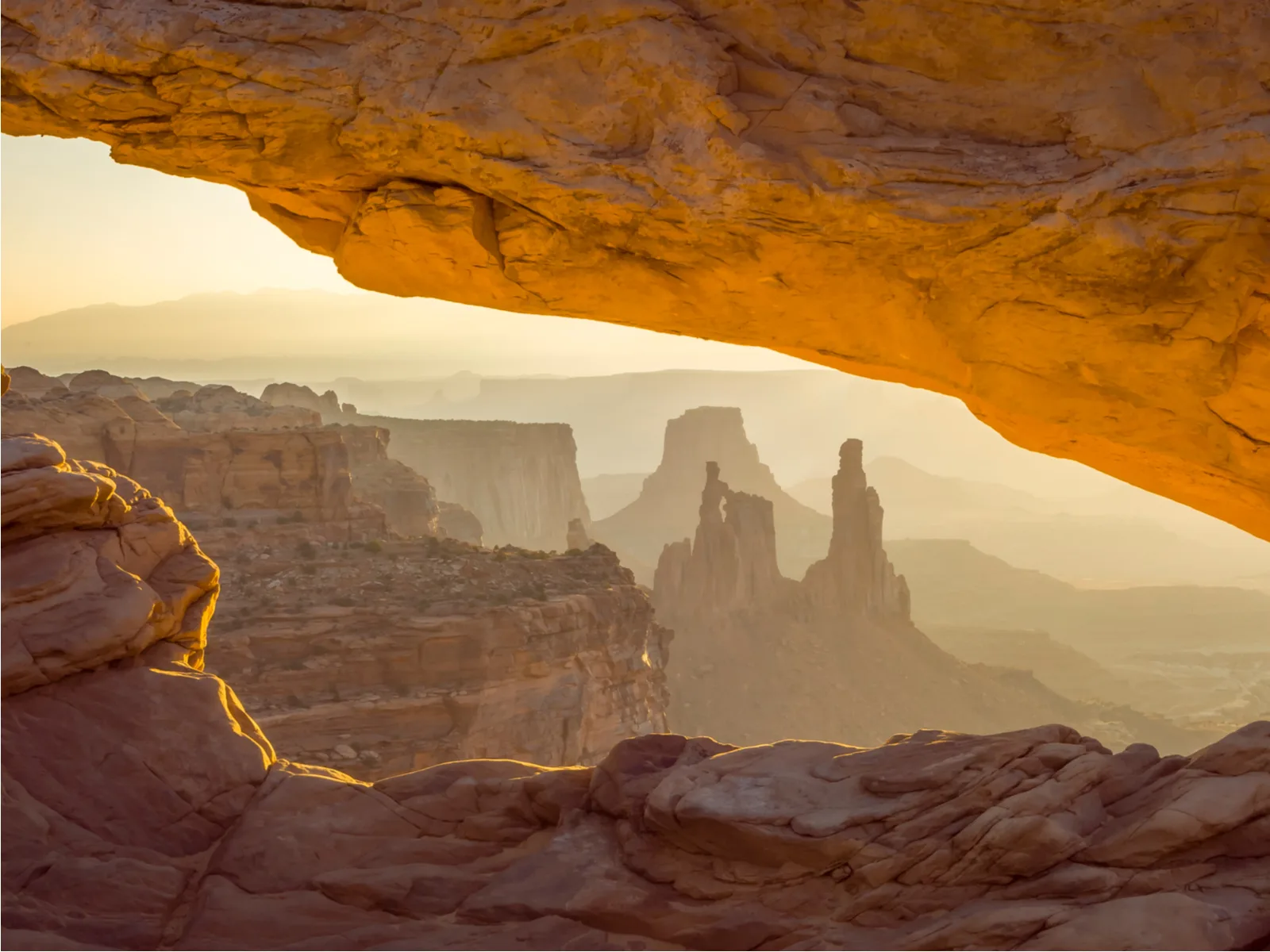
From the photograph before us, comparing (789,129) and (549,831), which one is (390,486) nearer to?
(549,831)

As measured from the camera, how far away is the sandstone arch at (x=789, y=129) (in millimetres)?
9539

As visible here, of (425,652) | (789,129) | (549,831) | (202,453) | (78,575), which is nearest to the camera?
(789,129)

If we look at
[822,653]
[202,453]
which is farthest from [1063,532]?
[202,453]

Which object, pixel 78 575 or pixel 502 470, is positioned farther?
pixel 502 470

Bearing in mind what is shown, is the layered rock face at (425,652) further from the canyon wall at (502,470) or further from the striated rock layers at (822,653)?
the canyon wall at (502,470)

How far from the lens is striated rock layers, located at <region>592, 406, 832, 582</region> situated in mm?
127312

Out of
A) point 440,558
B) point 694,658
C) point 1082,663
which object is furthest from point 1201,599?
point 440,558

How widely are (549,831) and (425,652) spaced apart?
24208 mm

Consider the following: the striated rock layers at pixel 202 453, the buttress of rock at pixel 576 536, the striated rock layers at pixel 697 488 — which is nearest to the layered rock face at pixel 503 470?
the striated rock layers at pixel 697 488

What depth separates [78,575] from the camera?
10.5m


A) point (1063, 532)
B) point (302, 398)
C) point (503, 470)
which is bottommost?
point (503, 470)

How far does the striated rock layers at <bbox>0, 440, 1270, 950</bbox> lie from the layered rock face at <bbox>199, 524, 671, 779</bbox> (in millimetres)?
20902

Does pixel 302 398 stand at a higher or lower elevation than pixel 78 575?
higher

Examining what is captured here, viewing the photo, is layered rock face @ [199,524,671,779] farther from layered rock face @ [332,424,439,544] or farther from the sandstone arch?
the sandstone arch
